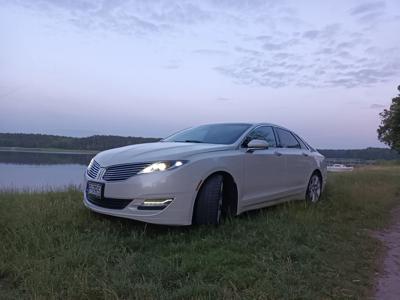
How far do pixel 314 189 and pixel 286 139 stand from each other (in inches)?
58.1

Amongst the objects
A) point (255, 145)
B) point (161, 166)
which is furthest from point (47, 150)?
point (161, 166)

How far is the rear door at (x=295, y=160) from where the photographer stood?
760cm

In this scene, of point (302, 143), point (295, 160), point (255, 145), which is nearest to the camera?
point (255, 145)

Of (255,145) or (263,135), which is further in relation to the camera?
(263,135)

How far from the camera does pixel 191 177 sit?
5246 mm

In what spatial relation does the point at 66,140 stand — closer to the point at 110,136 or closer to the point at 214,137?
the point at 110,136

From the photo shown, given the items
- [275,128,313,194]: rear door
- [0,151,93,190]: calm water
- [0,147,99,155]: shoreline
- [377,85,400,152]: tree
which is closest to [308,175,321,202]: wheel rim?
[275,128,313,194]: rear door

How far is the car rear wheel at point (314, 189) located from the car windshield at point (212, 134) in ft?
7.84

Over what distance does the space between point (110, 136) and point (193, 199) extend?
7.43 m

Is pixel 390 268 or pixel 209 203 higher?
pixel 209 203

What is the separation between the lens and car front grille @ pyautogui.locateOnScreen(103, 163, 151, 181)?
5.22 m

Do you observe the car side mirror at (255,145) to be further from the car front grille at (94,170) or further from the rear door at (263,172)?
the car front grille at (94,170)

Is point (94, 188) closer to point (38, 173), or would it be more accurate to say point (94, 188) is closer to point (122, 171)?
point (122, 171)

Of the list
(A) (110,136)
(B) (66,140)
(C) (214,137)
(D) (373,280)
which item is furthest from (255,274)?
(B) (66,140)
